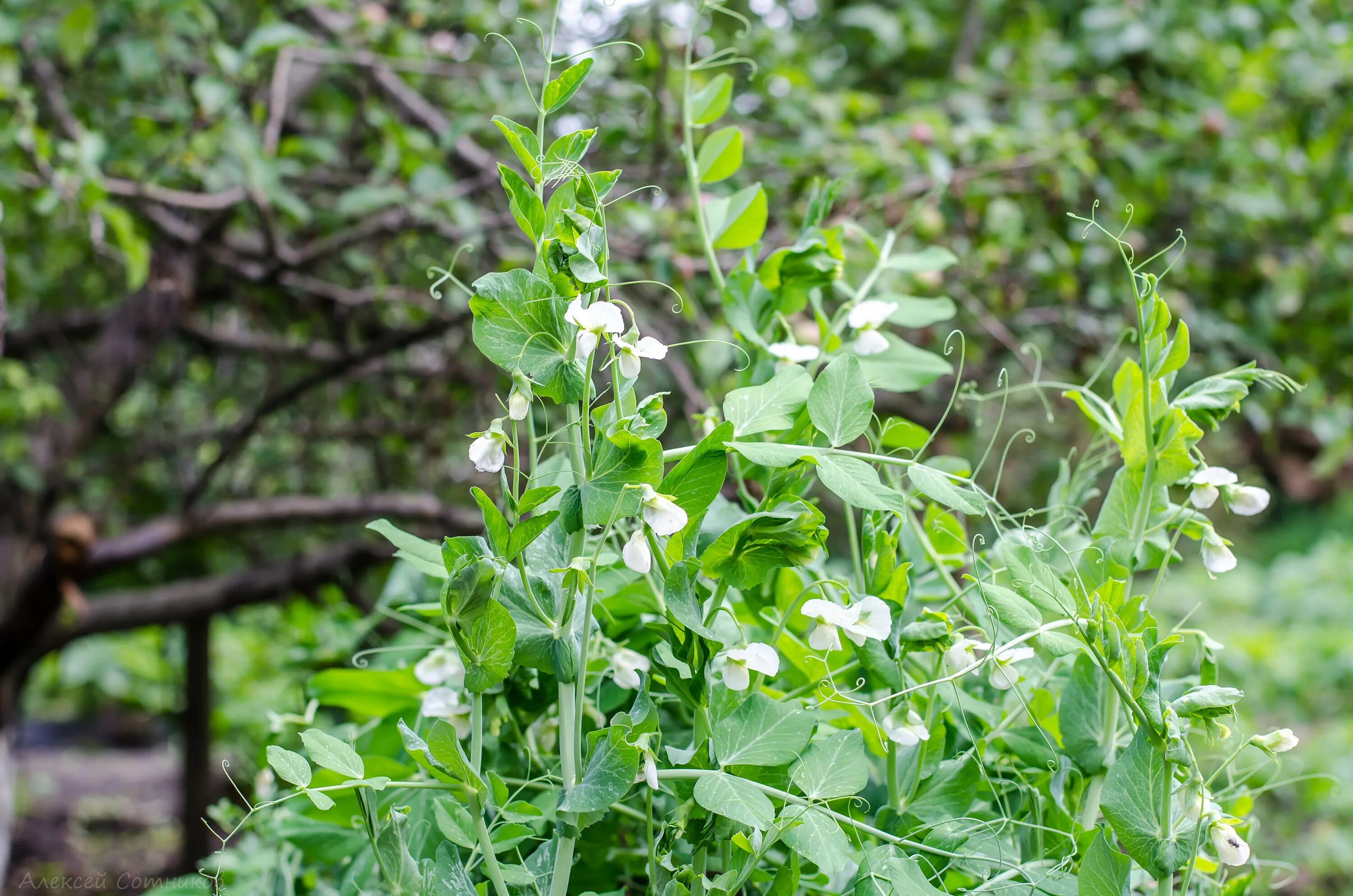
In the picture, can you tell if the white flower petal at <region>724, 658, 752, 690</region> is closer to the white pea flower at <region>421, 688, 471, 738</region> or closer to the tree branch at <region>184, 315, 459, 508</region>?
the white pea flower at <region>421, 688, 471, 738</region>

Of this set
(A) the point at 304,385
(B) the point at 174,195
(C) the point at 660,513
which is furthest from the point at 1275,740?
(A) the point at 304,385

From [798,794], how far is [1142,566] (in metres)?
0.19

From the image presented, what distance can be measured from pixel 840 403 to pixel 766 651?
100mm

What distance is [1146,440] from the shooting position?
15.0 inches

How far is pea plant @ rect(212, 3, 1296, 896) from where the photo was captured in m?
0.33

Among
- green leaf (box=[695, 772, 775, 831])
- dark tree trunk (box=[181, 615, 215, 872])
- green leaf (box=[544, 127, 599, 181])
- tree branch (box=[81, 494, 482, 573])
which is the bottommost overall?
dark tree trunk (box=[181, 615, 215, 872])

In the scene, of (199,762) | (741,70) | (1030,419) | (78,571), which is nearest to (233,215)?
(78,571)

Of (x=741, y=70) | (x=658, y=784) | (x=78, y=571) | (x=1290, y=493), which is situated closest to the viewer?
(x=658, y=784)

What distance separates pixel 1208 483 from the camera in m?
0.39

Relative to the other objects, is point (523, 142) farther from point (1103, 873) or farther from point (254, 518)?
point (254, 518)

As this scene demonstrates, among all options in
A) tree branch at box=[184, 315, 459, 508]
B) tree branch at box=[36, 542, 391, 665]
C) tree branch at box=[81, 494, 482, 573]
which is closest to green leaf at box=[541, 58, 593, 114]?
tree branch at box=[184, 315, 459, 508]

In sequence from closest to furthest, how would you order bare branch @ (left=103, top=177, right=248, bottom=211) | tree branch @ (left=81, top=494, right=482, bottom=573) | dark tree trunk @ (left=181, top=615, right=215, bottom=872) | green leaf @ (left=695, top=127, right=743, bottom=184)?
1. green leaf @ (left=695, top=127, right=743, bottom=184)
2. bare branch @ (left=103, top=177, right=248, bottom=211)
3. tree branch @ (left=81, top=494, right=482, bottom=573)
4. dark tree trunk @ (left=181, top=615, right=215, bottom=872)

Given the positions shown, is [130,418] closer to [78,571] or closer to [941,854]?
[78,571]

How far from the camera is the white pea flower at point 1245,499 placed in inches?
15.1
